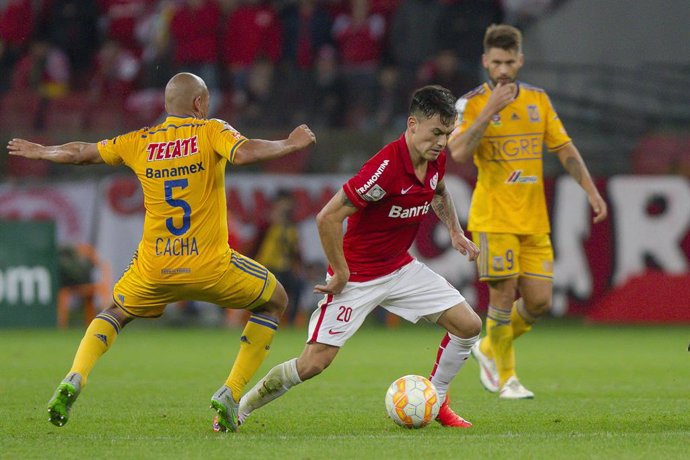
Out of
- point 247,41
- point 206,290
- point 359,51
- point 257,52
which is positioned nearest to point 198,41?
point 247,41

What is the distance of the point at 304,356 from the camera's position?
7191mm

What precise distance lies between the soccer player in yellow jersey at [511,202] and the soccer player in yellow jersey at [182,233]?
2.37 metres

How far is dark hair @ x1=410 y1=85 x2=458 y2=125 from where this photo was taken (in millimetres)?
7012

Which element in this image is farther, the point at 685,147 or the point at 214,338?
the point at 685,147

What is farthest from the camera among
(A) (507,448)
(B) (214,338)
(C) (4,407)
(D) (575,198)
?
(D) (575,198)

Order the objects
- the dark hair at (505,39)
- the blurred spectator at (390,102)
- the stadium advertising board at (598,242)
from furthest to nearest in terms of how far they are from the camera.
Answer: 1. the blurred spectator at (390,102)
2. the stadium advertising board at (598,242)
3. the dark hair at (505,39)

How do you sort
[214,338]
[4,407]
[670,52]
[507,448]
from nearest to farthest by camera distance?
[507,448] → [4,407] → [214,338] → [670,52]

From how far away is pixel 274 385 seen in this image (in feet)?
23.7

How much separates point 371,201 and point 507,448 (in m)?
1.54

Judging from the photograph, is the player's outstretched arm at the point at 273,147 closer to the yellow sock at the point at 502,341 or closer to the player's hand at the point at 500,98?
the player's hand at the point at 500,98

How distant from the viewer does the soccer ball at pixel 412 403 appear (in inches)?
283

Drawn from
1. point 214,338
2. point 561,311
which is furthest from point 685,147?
point 214,338

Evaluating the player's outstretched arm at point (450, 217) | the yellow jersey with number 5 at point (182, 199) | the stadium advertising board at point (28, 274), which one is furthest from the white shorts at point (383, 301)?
the stadium advertising board at point (28, 274)

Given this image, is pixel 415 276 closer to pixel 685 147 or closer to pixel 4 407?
pixel 4 407
